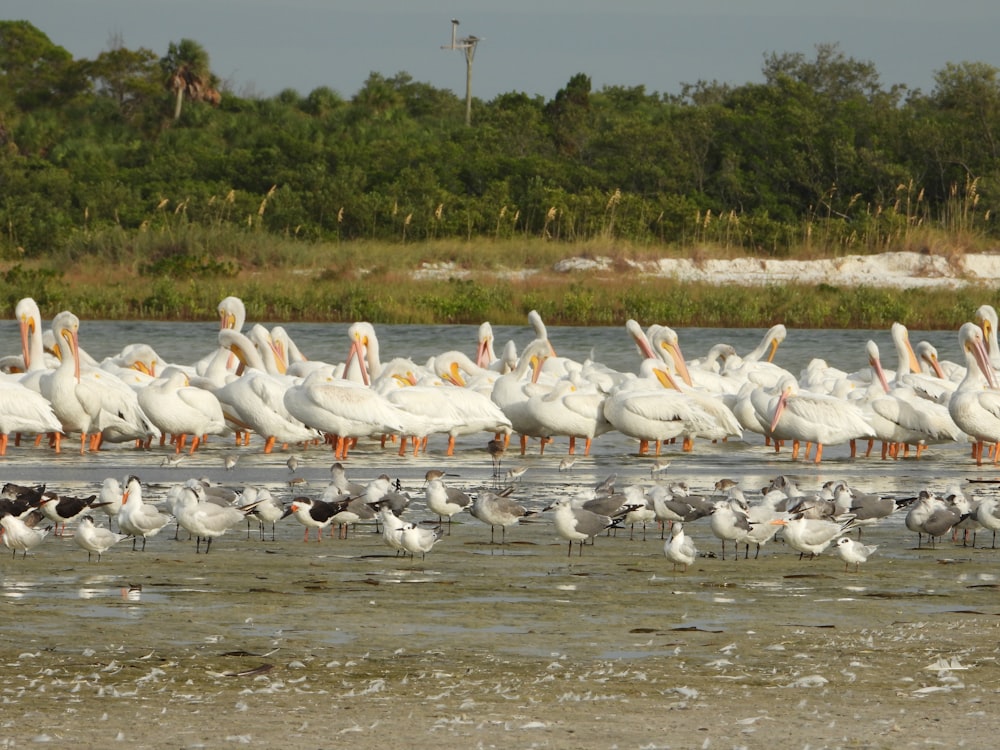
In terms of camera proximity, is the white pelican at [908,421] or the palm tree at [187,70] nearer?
the white pelican at [908,421]

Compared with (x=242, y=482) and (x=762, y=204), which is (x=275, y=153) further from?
(x=242, y=482)

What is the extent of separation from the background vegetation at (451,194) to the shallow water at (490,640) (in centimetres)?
2334

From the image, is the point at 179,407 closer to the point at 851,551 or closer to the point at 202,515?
the point at 202,515

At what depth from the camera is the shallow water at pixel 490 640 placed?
5371 mm

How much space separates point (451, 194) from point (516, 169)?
277 cm

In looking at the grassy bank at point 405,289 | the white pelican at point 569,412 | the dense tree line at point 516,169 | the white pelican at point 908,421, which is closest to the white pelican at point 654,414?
the white pelican at point 569,412

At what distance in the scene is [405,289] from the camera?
34000 millimetres

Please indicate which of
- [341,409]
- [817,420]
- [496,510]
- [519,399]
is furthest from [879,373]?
[496,510]

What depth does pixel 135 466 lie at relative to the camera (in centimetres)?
1380

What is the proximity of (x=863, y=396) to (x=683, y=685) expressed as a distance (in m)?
10.5

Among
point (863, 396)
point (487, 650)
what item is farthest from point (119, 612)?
point (863, 396)

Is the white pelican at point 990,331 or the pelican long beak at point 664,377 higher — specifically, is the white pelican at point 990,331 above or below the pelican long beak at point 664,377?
above

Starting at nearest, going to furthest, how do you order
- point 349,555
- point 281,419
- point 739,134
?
1. point 349,555
2. point 281,419
3. point 739,134

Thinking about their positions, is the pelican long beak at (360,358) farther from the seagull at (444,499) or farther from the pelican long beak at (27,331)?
the seagull at (444,499)
